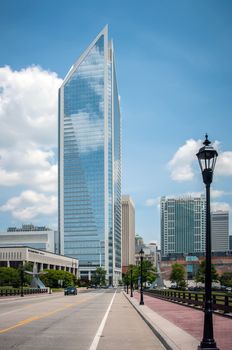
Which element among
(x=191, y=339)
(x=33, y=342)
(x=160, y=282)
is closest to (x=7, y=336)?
(x=33, y=342)

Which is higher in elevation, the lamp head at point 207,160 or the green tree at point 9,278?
the lamp head at point 207,160

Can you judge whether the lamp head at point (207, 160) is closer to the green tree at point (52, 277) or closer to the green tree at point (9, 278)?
the green tree at point (9, 278)

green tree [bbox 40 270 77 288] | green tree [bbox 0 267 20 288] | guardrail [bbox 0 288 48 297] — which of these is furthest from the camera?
green tree [bbox 40 270 77 288]

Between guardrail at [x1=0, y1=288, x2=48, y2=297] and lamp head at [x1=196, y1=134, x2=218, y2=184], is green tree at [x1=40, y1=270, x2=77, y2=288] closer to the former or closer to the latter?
guardrail at [x1=0, y1=288, x2=48, y2=297]

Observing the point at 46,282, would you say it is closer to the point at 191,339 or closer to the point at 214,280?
the point at 214,280

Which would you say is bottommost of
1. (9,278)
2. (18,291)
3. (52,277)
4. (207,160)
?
(52,277)

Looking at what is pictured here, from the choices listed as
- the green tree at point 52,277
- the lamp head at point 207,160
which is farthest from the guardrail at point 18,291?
the lamp head at point 207,160

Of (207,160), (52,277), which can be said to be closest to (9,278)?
(52,277)

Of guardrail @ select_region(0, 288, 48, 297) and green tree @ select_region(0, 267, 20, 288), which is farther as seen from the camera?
green tree @ select_region(0, 267, 20, 288)

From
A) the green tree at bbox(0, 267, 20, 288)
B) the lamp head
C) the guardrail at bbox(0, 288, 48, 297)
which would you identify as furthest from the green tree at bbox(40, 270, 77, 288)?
the lamp head

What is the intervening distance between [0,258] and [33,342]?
159m

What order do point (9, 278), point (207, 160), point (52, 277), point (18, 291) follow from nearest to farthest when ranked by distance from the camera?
1. point (207, 160)
2. point (18, 291)
3. point (9, 278)
4. point (52, 277)

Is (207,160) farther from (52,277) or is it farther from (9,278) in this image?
(52,277)

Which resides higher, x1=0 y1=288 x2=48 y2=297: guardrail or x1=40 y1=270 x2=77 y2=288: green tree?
x1=0 y1=288 x2=48 y2=297: guardrail
